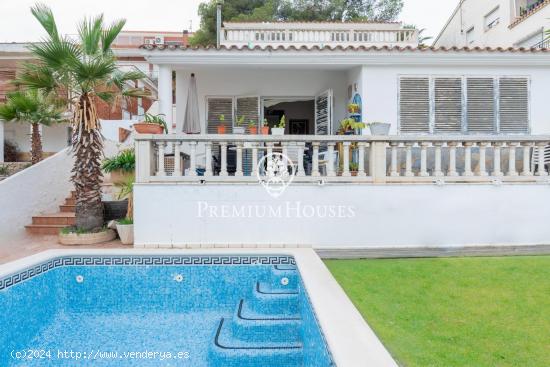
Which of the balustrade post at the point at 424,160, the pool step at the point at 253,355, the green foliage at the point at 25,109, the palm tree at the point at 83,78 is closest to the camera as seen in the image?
the pool step at the point at 253,355

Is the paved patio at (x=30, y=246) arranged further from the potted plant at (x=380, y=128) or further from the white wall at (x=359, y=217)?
the potted plant at (x=380, y=128)

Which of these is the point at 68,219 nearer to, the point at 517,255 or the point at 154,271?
the point at 154,271

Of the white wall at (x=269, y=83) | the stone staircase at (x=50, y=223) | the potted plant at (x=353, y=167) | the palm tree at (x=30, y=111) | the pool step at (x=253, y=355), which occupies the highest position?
the white wall at (x=269, y=83)

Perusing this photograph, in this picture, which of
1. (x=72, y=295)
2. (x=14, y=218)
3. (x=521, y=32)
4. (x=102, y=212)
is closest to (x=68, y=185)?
(x=14, y=218)

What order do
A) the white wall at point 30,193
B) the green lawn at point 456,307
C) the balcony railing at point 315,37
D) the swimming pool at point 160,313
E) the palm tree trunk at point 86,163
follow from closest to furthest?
1. the green lawn at point 456,307
2. the swimming pool at point 160,313
3. the palm tree trunk at point 86,163
4. the white wall at point 30,193
5. the balcony railing at point 315,37

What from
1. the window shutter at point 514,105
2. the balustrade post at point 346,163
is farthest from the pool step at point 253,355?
the window shutter at point 514,105

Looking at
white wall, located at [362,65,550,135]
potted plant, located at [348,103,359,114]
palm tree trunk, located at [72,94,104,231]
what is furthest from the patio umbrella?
white wall, located at [362,65,550,135]

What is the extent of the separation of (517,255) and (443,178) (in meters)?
2.09

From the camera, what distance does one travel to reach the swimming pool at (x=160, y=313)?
185 inches

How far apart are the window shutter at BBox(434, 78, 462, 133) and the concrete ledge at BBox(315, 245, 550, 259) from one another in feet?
13.1

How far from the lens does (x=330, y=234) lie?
834 centimetres

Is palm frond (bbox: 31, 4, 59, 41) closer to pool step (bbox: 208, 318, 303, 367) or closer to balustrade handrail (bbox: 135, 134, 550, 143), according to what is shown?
balustrade handrail (bbox: 135, 134, 550, 143)

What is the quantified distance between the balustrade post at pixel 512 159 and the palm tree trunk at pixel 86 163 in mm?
9062

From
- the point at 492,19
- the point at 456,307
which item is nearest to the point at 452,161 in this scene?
the point at 456,307
